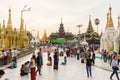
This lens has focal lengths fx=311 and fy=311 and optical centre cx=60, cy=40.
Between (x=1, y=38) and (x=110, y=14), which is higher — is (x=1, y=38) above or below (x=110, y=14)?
below

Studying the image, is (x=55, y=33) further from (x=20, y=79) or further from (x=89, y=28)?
(x=20, y=79)

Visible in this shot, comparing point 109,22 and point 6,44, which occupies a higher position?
point 109,22

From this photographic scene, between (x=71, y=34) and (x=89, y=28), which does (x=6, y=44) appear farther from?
(x=71, y=34)

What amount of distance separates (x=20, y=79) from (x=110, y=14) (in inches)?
1370

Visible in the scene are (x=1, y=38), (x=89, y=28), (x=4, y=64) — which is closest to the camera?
(x=4, y=64)

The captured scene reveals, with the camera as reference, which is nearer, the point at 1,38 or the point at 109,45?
the point at 1,38

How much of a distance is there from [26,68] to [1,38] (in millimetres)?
18077

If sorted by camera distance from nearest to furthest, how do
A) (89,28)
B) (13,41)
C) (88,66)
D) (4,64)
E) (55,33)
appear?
(88,66), (4,64), (13,41), (89,28), (55,33)

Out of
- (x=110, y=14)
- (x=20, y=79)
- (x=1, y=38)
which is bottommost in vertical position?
(x=20, y=79)

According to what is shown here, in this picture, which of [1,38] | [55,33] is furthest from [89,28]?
[1,38]

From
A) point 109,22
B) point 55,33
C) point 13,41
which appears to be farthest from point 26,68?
point 55,33

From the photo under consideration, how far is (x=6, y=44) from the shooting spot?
38625 mm

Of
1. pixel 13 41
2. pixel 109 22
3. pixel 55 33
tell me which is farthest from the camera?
pixel 55 33

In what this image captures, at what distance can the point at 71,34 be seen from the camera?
144375mm
